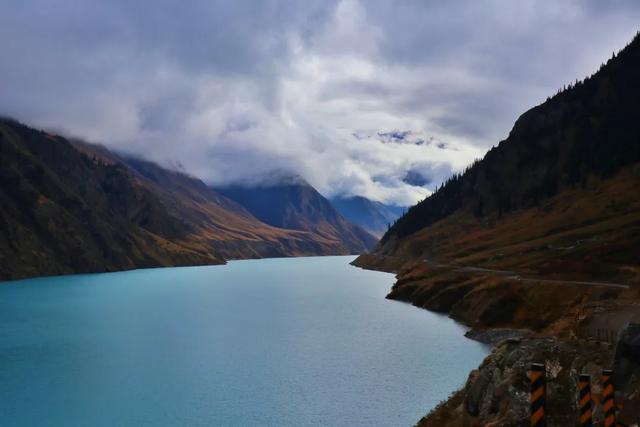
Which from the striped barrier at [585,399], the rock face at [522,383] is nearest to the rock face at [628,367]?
the rock face at [522,383]

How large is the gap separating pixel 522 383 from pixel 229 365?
43.9 metres

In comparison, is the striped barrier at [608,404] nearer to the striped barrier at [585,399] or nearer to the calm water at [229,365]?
the striped barrier at [585,399]

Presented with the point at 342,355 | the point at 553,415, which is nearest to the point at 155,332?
the point at 342,355

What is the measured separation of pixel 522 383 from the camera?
24.9 meters

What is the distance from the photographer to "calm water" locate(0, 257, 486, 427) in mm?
45909

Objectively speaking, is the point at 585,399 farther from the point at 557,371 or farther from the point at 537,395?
the point at 557,371

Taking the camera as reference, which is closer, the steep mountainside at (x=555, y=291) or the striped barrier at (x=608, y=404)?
the striped barrier at (x=608, y=404)

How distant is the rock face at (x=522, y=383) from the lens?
75.3 ft

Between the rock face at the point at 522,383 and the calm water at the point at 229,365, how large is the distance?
49.1 feet

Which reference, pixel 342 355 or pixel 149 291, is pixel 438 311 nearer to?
pixel 342 355

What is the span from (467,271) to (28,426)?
9595 cm

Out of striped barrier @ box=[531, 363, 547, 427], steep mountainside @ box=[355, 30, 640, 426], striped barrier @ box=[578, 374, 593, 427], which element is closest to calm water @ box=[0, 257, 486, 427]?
steep mountainside @ box=[355, 30, 640, 426]

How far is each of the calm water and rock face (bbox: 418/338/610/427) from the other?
1497 centimetres

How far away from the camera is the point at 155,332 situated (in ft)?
291
